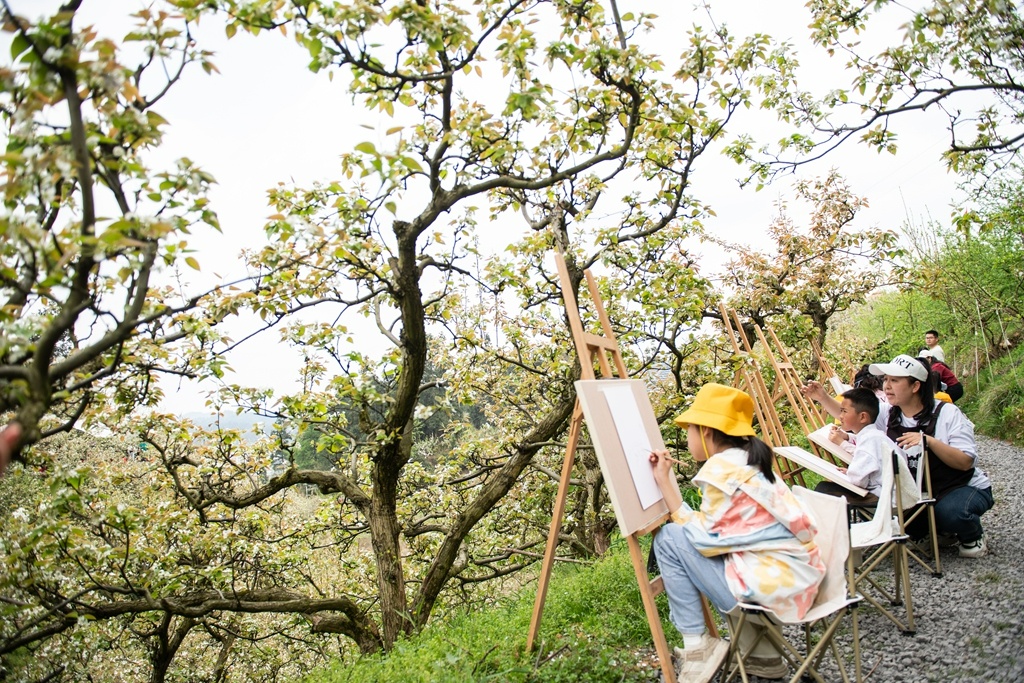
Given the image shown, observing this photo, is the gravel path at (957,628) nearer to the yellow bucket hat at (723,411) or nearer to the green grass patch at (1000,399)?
the yellow bucket hat at (723,411)

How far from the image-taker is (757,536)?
2934mm

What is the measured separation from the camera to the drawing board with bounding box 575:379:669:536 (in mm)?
3184

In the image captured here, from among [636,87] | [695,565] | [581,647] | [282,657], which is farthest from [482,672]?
[282,657]

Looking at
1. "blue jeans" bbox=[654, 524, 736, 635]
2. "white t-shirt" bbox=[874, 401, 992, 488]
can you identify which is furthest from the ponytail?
"white t-shirt" bbox=[874, 401, 992, 488]

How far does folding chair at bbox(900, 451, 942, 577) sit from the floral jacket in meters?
1.82

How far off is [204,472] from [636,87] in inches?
190

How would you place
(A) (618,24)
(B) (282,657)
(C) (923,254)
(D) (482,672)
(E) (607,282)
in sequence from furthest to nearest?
1. (C) (923,254)
2. (B) (282,657)
3. (E) (607,282)
4. (A) (618,24)
5. (D) (482,672)

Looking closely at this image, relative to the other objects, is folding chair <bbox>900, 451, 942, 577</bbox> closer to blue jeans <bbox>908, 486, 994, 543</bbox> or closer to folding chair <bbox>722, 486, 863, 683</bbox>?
blue jeans <bbox>908, 486, 994, 543</bbox>

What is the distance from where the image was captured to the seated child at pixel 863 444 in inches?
170

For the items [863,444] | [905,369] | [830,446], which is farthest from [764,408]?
[863,444]

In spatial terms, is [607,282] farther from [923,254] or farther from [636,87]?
[923,254]

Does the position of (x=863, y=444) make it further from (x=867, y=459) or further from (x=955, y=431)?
(x=955, y=431)

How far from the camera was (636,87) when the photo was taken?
13.1ft

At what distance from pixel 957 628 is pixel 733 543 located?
2.07 meters
